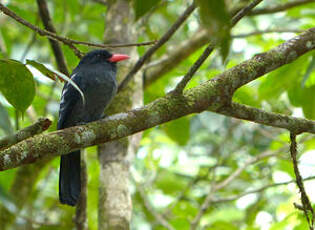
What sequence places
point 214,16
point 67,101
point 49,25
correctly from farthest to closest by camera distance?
1. point 67,101
2. point 49,25
3. point 214,16

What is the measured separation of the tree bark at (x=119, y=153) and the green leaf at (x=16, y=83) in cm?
121

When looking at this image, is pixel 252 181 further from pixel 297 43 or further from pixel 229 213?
pixel 297 43

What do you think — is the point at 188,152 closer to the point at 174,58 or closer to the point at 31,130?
the point at 174,58

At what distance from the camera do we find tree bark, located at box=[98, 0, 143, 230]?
9.80 feet

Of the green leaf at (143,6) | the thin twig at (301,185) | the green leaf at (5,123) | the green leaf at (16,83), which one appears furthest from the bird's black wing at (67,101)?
the green leaf at (143,6)

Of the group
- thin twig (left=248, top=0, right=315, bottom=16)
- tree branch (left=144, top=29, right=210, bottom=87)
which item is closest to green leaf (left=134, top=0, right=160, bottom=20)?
tree branch (left=144, top=29, right=210, bottom=87)

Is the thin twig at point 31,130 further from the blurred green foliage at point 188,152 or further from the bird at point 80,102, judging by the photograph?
the blurred green foliage at point 188,152

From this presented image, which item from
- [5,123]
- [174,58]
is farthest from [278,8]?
[5,123]

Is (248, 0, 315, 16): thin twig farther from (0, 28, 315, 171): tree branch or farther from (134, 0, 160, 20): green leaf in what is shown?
(134, 0, 160, 20): green leaf

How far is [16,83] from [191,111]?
0.86 meters

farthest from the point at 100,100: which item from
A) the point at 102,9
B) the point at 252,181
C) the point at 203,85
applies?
the point at 252,181

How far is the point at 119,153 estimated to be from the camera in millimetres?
3252

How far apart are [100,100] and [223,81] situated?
1.39m

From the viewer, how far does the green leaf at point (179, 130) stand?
3.84 meters
